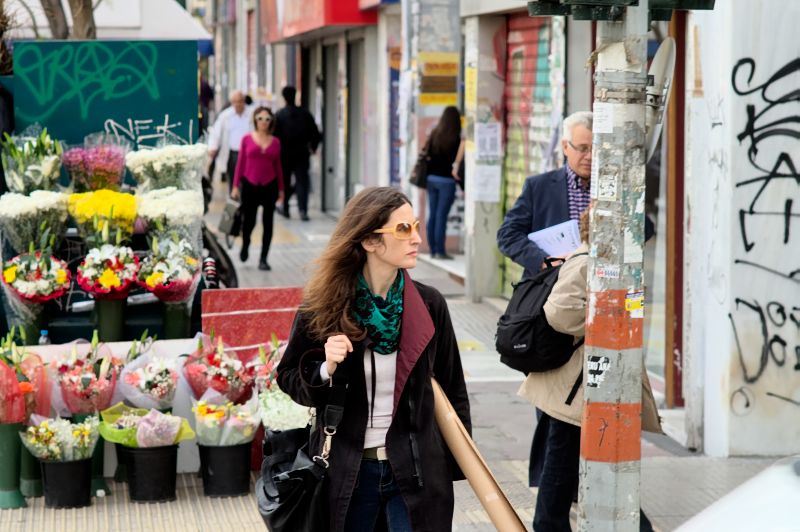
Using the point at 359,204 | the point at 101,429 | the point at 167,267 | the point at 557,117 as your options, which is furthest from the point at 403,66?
the point at 359,204

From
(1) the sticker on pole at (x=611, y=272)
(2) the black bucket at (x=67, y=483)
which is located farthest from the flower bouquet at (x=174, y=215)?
(1) the sticker on pole at (x=611, y=272)

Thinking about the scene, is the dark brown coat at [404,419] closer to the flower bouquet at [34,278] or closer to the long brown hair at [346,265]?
the long brown hair at [346,265]

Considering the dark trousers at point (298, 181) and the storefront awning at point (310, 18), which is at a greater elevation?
the storefront awning at point (310, 18)

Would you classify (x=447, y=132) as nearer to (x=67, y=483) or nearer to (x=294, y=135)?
(x=294, y=135)

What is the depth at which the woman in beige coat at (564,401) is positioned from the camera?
5.25 m

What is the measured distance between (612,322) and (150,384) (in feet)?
9.94

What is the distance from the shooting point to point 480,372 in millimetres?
10055

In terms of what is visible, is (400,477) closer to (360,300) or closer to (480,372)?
(360,300)

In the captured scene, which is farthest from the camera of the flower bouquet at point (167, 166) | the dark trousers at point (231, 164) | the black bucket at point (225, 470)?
the dark trousers at point (231, 164)

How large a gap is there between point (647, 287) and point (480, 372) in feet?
4.50

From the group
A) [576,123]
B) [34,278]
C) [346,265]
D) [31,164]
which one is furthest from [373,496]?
[31,164]

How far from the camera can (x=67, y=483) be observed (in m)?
6.72

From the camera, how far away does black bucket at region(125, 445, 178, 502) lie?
22.4 ft

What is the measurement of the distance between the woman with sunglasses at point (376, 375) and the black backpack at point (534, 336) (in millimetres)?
1129
